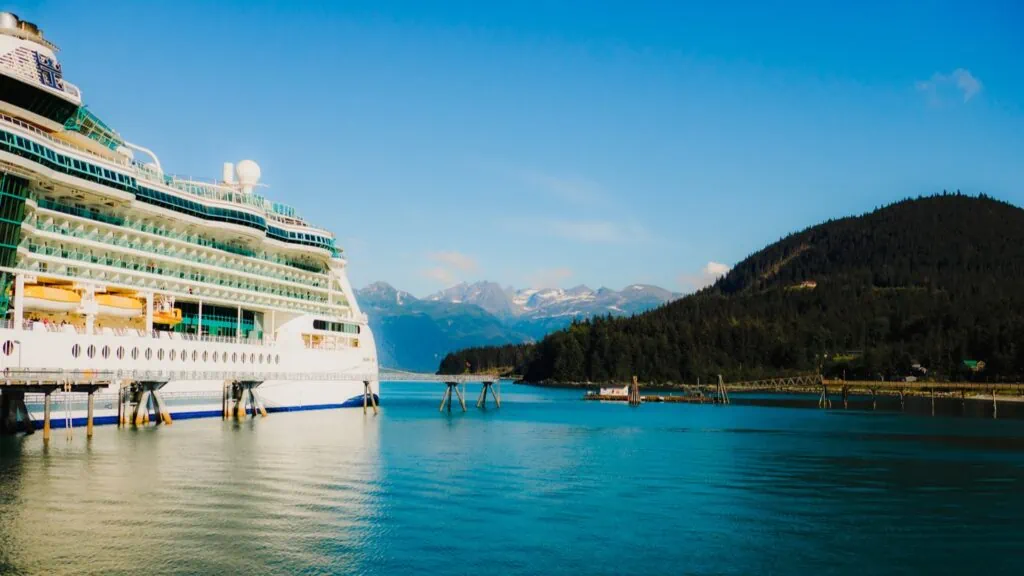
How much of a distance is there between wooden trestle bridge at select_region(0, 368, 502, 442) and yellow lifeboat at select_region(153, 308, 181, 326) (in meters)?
3.99

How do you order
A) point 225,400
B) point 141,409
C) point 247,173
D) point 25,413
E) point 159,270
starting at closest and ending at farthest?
point 25,413 → point 141,409 → point 159,270 → point 225,400 → point 247,173

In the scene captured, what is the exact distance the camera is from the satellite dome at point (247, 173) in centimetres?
8256

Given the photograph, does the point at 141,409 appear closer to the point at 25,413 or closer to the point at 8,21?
the point at 25,413

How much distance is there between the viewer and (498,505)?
35.1m

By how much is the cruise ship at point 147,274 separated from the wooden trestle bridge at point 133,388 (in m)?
0.39

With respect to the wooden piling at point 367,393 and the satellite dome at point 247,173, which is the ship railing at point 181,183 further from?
the wooden piling at point 367,393

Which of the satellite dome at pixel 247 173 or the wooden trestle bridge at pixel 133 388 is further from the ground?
the satellite dome at pixel 247 173

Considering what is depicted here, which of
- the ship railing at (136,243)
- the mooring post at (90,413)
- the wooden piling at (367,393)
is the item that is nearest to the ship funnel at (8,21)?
the ship railing at (136,243)

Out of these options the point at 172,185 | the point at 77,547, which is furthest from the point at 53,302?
the point at 77,547

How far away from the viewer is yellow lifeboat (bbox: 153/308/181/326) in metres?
66.2

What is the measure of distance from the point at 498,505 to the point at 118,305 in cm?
3906

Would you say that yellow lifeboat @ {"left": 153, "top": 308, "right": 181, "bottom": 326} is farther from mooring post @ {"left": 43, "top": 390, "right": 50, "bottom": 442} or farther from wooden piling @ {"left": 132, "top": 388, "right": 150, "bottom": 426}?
mooring post @ {"left": 43, "top": 390, "right": 50, "bottom": 442}

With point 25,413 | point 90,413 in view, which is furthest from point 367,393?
point 25,413

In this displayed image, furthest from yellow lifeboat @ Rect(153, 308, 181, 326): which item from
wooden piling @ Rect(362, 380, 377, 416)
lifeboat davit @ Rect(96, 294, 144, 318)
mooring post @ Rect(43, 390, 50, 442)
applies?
wooden piling @ Rect(362, 380, 377, 416)
